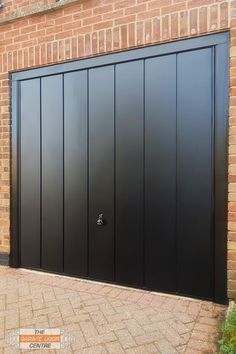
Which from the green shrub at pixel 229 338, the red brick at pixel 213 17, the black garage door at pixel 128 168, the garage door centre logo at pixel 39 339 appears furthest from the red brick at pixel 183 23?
the garage door centre logo at pixel 39 339

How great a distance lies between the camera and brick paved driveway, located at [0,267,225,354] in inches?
90.8

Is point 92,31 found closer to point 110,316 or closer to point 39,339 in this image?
point 110,316

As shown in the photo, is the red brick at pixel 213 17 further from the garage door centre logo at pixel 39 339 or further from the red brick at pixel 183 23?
the garage door centre logo at pixel 39 339

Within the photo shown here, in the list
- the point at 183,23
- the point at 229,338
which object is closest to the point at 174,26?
the point at 183,23

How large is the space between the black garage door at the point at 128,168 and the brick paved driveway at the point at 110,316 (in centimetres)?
22

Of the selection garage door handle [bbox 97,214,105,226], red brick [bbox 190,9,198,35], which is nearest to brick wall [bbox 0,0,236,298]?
red brick [bbox 190,9,198,35]

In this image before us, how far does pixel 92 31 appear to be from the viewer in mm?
3385

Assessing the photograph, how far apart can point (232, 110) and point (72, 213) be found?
1.96 m

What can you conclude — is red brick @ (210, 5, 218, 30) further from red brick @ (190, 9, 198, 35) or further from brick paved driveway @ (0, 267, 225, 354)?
brick paved driveway @ (0, 267, 225, 354)

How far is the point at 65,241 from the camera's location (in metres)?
3.66

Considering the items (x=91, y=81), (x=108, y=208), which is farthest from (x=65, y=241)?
(x=91, y=81)

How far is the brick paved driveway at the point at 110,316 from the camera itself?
7.57ft

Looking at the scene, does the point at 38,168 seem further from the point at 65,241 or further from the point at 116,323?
the point at 116,323

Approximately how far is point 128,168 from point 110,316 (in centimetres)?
139
